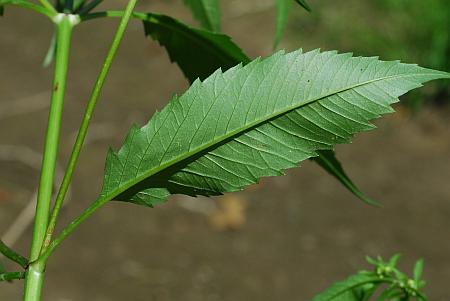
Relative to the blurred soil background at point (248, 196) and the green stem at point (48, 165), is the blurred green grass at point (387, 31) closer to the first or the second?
the blurred soil background at point (248, 196)

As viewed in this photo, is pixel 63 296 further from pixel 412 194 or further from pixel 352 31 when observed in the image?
pixel 352 31

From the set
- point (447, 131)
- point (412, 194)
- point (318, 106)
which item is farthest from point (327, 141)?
point (447, 131)

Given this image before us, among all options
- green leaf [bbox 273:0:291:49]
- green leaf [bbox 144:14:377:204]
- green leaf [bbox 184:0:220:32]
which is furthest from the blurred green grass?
green leaf [bbox 144:14:377:204]

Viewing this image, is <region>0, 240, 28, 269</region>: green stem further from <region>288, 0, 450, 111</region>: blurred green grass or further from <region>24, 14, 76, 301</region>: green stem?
<region>288, 0, 450, 111</region>: blurred green grass

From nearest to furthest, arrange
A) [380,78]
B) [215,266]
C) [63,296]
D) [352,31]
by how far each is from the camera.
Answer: [380,78]
[63,296]
[215,266]
[352,31]

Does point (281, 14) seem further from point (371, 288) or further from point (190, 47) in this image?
point (371, 288)

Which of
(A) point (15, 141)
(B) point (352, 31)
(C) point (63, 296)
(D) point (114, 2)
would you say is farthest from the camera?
(D) point (114, 2)
